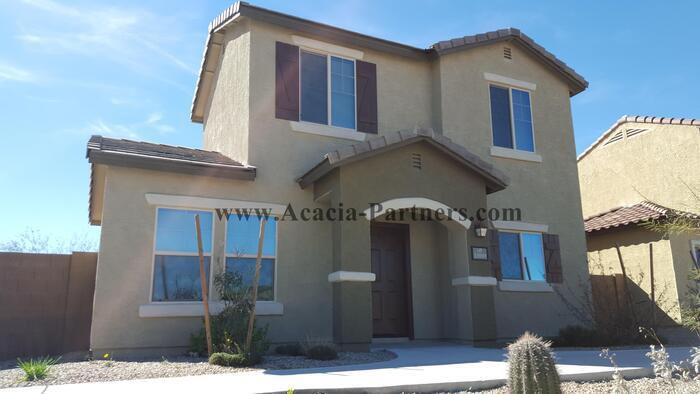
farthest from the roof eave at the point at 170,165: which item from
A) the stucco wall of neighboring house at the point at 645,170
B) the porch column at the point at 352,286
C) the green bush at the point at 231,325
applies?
the stucco wall of neighboring house at the point at 645,170

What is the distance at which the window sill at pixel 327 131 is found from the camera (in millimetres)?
11457

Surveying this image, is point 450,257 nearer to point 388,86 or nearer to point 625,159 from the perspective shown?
point 388,86

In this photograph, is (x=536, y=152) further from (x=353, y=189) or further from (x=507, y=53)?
(x=353, y=189)

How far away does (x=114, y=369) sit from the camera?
779 cm

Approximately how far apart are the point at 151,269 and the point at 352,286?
3328 mm

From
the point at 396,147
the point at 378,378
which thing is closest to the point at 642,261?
the point at 396,147

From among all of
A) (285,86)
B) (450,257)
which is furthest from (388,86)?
(450,257)

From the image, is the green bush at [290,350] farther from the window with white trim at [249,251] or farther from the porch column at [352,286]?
the window with white trim at [249,251]

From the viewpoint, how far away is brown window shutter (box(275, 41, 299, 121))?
449 inches

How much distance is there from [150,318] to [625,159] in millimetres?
15532

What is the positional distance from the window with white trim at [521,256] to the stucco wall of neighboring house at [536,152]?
425 millimetres

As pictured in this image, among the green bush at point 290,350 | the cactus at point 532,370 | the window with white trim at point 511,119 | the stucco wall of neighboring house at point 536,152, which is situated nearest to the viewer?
the cactus at point 532,370

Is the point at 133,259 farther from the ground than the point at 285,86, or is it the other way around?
the point at 285,86

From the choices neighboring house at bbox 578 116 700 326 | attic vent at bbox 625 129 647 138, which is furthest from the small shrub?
attic vent at bbox 625 129 647 138
